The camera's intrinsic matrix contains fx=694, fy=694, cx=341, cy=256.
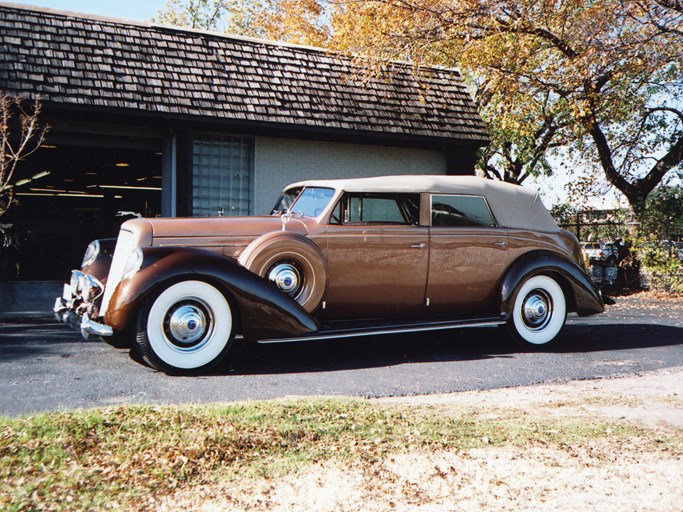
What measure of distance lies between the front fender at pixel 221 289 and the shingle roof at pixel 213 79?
6.02 metres

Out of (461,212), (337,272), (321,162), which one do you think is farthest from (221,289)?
(321,162)

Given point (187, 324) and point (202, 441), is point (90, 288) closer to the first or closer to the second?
point (187, 324)

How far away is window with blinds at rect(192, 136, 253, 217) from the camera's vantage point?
494 inches

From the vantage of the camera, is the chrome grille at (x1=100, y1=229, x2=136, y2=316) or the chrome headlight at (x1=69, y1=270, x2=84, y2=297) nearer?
the chrome grille at (x1=100, y1=229, x2=136, y2=316)

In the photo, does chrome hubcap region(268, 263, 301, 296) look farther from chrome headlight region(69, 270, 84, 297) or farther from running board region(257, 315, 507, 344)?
chrome headlight region(69, 270, 84, 297)

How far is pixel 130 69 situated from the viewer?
11.4 metres

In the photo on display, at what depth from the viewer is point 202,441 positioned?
376 centimetres

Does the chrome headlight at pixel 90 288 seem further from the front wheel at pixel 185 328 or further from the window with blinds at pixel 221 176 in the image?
the window with blinds at pixel 221 176

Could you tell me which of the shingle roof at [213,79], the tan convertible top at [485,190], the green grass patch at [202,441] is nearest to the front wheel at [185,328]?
the green grass patch at [202,441]

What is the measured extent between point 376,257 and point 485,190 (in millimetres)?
1546

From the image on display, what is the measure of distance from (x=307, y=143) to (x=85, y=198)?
9.30 metres

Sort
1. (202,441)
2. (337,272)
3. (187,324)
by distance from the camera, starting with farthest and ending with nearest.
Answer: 1. (337,272)
2. (187,324)
3. (202,441)

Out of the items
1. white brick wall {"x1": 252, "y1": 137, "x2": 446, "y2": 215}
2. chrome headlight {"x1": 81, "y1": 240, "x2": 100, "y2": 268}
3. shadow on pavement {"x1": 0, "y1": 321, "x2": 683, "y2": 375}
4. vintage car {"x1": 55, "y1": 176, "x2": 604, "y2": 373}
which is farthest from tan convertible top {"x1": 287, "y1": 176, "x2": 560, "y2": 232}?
white brick wall {"x1": 252, "y1": 137, "x2": 446, "y2": 215}

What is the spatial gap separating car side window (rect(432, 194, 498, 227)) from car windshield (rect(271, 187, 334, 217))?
3.71 ft
